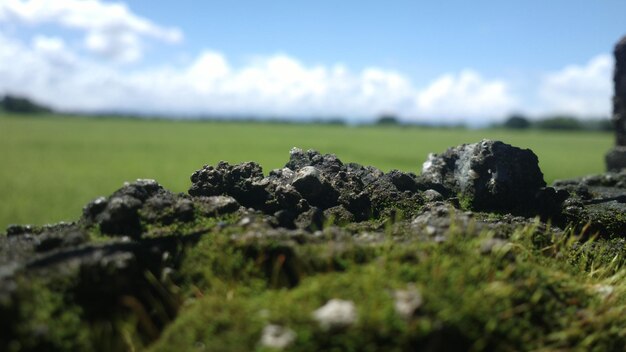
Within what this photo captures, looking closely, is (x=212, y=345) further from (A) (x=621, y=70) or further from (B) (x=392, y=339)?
(A) (x=621, y=70)

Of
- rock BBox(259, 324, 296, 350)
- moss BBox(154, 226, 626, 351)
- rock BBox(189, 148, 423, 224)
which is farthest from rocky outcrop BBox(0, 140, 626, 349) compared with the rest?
rock BBox(259, 324, 296, 350)

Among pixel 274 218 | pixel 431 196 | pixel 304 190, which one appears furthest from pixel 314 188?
pixel 431 196

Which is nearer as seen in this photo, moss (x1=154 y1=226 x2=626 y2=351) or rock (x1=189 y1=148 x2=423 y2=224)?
moss (x1=154 y1=226 x2=626 y2=351)

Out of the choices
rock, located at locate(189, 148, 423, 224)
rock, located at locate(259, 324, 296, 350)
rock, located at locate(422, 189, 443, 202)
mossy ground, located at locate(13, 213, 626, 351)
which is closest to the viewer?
rock, located at locate(259, 324, 296, 350)

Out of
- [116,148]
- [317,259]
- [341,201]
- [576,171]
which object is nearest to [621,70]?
[341,201]

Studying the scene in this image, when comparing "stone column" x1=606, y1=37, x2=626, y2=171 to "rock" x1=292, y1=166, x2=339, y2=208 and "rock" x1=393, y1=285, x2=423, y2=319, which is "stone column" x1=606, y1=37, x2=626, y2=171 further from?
"rock" x1=393, y1=285, x2=423, y2=319

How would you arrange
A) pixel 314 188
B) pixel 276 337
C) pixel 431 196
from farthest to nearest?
1. pixel 431 196
2. pixel 314 188
3. pixel 276 337

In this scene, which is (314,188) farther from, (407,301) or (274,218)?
(407,301)
